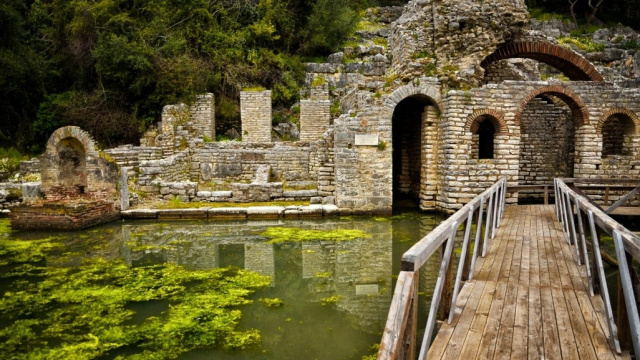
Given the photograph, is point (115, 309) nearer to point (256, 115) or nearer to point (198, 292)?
point (198, 292)

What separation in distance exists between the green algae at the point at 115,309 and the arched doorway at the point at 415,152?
25.0ft

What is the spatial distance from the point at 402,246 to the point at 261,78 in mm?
15701

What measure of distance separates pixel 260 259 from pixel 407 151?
32.2 feet

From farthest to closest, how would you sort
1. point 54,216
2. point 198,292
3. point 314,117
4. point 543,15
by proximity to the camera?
1. point 543,15
2. point 314,117
3. point 54,216
4. point 198,292

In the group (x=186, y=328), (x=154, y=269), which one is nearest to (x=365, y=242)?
(x=154, y=269)

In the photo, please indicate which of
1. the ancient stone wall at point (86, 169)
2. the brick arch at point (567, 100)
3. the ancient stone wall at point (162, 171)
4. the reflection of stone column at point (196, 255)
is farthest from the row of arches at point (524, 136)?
the ancient stone wall at point (86, 169)

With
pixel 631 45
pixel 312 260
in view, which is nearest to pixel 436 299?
pixel 312 260

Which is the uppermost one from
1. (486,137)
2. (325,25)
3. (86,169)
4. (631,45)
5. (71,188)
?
(325,25)

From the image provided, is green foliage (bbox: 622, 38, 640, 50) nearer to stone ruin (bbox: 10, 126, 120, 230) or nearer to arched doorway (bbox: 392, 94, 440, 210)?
arched doorway (bbox: 392, 94, 440, 210)

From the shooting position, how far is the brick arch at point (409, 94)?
1215cm

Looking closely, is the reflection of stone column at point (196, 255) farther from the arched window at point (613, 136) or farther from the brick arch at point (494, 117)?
the arched window at point (613, 136)

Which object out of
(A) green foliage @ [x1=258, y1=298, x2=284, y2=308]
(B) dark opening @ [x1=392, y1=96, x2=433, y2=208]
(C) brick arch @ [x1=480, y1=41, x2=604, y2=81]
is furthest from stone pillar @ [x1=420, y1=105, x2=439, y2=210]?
(A) green foliage @ [x1=258, y1=298, x2=284, y2=308]

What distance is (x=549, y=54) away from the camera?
548 inches

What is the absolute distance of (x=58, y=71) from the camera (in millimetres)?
20375
